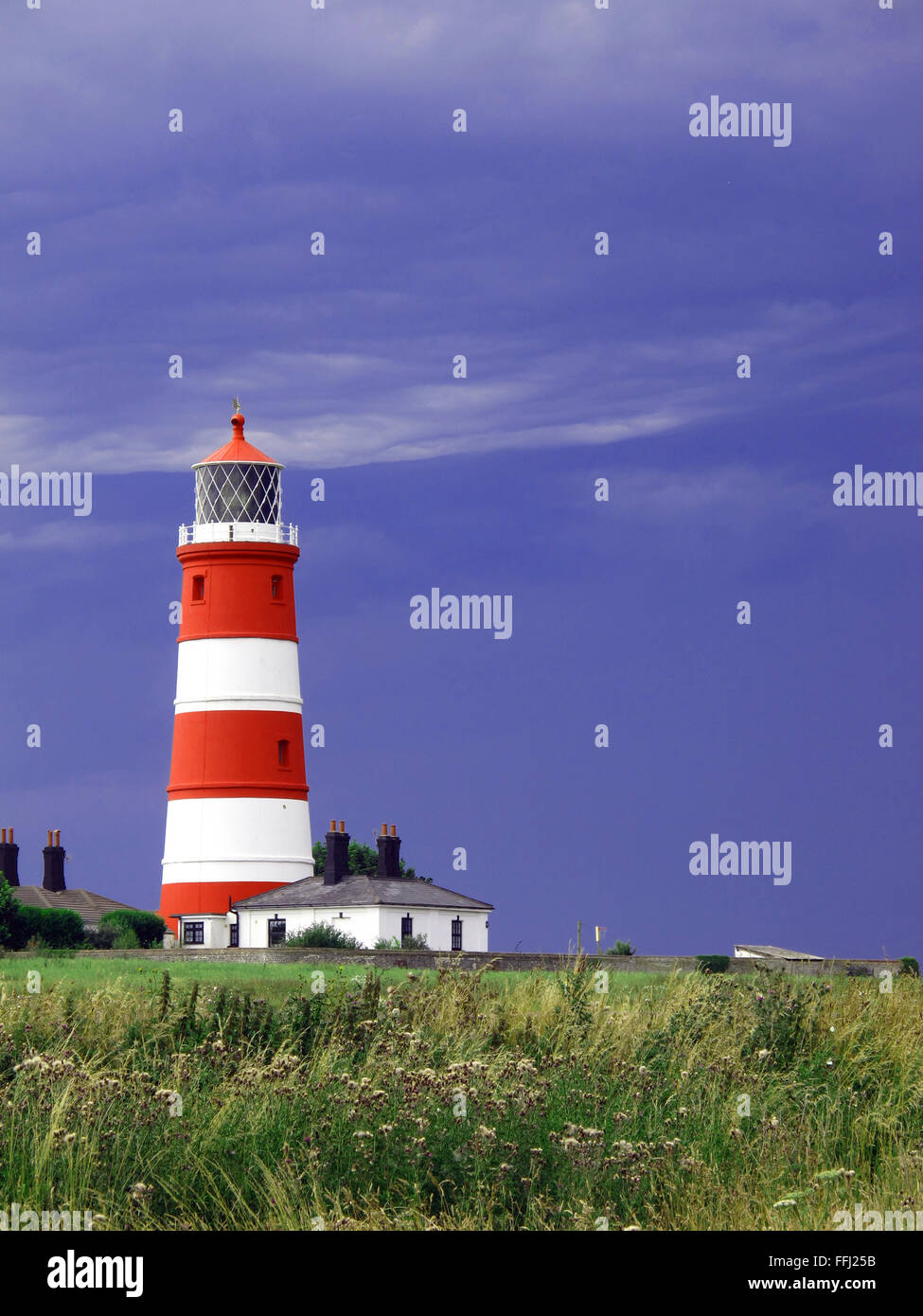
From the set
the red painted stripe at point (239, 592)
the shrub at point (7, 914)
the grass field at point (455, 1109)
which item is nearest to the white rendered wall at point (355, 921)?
the shrub at point (7, 914)

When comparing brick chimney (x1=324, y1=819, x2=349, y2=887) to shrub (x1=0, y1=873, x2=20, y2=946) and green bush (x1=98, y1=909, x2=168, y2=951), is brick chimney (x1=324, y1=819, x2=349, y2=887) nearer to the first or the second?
green bush (x1=98, y1=909, x2=168, y2=951)

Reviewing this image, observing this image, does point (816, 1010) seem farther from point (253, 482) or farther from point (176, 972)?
point (253, 482)

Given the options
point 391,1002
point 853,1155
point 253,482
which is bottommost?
point 853,1155

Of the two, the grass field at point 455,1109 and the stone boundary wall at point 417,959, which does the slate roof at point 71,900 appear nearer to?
the stone boundary wall at point 417,959

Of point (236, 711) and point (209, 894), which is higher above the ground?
point (236, 711)

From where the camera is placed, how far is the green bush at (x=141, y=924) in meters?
47.6

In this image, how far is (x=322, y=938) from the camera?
1785 inches

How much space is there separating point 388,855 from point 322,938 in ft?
27.6

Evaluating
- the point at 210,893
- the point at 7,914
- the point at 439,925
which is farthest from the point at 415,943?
the point at 7,914

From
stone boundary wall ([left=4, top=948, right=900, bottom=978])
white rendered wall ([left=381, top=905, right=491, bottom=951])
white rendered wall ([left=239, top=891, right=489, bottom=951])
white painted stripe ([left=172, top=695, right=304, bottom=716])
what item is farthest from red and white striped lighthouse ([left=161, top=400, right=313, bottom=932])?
stone boundary wall ([left=4, top=948, right=900, bottom=978])

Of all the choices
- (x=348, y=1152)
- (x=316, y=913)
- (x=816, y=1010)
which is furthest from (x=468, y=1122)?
(x=316, y=913)

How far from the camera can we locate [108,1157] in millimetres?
11102

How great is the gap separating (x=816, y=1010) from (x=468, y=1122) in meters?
7.35

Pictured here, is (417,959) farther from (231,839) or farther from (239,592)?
(239,592)
